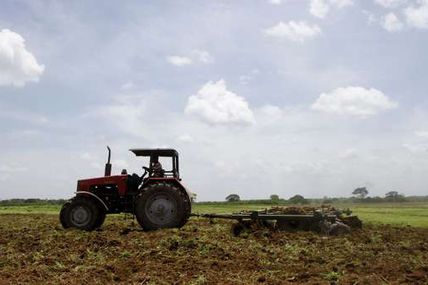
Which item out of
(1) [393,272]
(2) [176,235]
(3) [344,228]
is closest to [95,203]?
A: (2) [176,235]

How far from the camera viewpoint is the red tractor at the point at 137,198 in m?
16.1

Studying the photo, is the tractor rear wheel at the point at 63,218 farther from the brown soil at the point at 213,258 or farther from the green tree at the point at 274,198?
the green tree at the point at 274,198

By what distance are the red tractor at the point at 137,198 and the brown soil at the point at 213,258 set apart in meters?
1.02

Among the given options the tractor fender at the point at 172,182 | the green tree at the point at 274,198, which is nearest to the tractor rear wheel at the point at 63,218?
the tractor fender at the point at 172,182

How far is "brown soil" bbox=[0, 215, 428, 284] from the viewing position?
29.2 ft

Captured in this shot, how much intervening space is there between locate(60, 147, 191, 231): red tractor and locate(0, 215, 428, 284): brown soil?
102 centimetres

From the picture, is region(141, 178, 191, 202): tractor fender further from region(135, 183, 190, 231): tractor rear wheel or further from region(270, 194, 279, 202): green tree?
region(270, 194, 279, 202): green tree

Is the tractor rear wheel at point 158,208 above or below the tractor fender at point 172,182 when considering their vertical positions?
below

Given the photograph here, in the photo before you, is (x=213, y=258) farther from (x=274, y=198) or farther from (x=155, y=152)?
(x=274, y=198)

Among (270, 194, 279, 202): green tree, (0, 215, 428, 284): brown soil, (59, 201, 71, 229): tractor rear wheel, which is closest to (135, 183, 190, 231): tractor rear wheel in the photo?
(0, 215, 428, 284): brown soil

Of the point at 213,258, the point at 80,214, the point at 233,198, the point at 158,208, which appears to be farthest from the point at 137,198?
the point at 233,198

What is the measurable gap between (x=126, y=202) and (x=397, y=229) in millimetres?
8619

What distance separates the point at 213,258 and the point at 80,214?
738cm

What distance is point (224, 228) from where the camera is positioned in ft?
57.6
